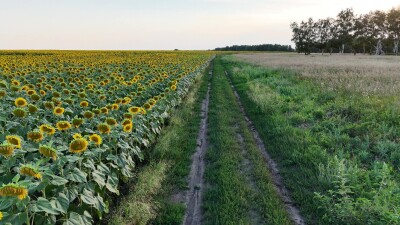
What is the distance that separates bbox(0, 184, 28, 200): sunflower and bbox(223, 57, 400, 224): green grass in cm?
391

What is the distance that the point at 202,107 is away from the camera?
13.3 m

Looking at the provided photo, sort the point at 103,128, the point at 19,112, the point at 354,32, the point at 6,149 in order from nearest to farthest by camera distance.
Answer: the point at 6,149 < the point at 103,128 < the point at 19,112 < the point at 354,32

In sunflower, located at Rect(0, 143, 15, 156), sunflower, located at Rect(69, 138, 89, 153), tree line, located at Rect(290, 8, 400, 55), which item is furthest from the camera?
tree line, located at Rect(290, 8, 400, 55)

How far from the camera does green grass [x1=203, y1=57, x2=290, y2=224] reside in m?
5.08

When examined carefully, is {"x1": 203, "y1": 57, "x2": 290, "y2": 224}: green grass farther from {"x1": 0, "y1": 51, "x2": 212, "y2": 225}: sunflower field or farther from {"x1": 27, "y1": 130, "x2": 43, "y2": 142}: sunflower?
{"x1": 27, "y1": 130, "x2": 43, "y2": 142}: sunflower

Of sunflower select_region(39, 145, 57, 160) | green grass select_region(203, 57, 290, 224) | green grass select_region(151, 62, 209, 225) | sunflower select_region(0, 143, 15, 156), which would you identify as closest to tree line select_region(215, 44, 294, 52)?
green grass select_region(151, 62, 209, 225)

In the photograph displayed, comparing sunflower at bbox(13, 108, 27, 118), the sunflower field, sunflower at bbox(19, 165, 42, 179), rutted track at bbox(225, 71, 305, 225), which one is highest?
sunflower at bbox(13, 108, 27, 118)

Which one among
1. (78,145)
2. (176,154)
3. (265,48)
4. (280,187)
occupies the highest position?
(265,48)

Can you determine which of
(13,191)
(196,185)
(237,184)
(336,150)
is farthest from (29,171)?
(336,150)

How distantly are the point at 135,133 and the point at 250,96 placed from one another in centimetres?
906

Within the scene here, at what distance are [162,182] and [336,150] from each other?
3962 millimetres

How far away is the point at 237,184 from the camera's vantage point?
6.10 metres

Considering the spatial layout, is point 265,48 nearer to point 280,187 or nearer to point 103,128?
point 280,187

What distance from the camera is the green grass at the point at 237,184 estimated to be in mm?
5083
